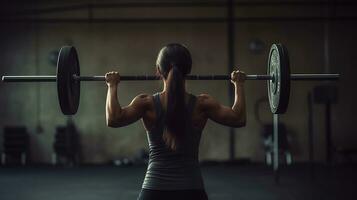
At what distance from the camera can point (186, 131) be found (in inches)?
74.2

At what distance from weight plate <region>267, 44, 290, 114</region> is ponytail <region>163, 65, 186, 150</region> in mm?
937

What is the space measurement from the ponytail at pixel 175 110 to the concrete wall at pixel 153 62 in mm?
6297

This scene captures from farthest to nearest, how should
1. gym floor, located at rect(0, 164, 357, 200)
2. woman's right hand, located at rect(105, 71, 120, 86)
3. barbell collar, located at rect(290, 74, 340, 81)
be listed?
gym floor, located at rect(0, 164, 357, 200)
barbell collar, located at rect(290, 74, 340, 81)
woman's right hand, located at rect(105, 71, 120, 86)

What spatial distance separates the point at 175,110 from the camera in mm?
1853

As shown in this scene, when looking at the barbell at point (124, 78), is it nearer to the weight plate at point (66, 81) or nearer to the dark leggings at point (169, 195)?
the weight plate at point (66, 81)

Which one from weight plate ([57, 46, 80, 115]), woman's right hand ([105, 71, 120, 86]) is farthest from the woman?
weight plate ([57, 46, 80, 115])

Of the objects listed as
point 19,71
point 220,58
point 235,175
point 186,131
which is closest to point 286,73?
point 186,131

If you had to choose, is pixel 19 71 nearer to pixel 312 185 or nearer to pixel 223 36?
pixel 223 36

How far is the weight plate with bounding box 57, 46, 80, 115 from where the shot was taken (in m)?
2.64

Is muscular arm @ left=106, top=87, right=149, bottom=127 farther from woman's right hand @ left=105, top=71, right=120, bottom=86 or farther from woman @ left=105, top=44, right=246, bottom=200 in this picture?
woman's right hand @ left=105, top=71, right=120, bottom=86

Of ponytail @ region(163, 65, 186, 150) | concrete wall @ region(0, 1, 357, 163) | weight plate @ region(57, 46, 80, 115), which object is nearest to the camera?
ponytail @ region(163, 65, 186, 150)

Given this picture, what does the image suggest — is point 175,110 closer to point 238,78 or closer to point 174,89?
point 174,89

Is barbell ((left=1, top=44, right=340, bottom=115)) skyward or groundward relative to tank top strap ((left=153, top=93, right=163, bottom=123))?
skyward

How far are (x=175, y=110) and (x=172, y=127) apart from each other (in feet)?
0.20
